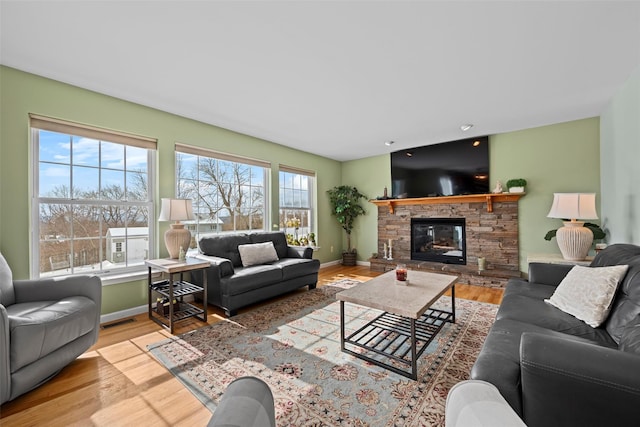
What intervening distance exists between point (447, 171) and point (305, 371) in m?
4.18

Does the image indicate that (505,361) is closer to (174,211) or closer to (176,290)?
(176,290)

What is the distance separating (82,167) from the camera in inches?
113

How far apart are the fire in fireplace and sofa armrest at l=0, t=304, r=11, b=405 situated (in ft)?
17.0

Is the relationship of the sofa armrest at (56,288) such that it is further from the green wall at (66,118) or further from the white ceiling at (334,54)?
the white ceiling at (334,54)

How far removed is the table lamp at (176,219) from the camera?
3049 millimetres

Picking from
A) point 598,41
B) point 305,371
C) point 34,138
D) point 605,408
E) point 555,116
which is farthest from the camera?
point 555,116

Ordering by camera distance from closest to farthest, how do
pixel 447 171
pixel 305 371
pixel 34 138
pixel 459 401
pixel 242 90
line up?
pixel 459 401
pixel 305 371
pixel 34 138
pixel 242 90
pixel 447 171

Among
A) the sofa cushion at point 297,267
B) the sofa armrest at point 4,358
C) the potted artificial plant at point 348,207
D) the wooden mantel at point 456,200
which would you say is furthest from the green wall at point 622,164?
the sofa armrest at point 4,358

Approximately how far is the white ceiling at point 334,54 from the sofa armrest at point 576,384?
6.54 feet

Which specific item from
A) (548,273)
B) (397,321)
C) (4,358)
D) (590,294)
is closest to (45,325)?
(4,358)

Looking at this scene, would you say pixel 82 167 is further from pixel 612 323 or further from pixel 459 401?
pixel 612 323

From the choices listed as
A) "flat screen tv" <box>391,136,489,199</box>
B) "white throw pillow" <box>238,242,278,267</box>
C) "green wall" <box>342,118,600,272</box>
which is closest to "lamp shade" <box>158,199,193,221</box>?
"white throw pillow" <box>238,242,278,267</box>

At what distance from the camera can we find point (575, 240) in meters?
3.09

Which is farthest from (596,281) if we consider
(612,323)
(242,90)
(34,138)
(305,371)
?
(34,138)
